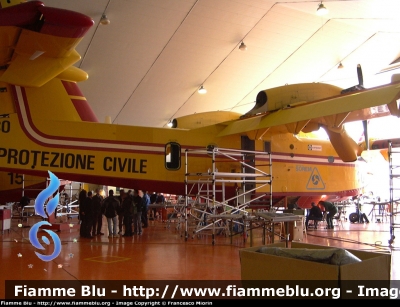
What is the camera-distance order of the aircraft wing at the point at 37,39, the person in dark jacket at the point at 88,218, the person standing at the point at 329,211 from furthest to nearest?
the person standing at the point at 329,211 < the person in dark jacket at the point at 88,218 < the aircraft wing at the point at 37,39

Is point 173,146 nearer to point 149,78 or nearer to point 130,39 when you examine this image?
point 130,39

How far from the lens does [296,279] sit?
322 centimetres

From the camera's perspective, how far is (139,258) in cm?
790

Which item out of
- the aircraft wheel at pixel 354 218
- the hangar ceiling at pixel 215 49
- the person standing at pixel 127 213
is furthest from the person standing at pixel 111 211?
the aircraft wheel at pixel 354 218

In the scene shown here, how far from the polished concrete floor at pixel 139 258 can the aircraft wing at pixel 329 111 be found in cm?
329

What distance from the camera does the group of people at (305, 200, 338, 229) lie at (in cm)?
1419

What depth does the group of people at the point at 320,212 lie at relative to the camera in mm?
14195

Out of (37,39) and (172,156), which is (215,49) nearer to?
(172,156)

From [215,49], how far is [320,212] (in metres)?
9.02

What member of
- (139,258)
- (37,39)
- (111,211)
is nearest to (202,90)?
(111,211)

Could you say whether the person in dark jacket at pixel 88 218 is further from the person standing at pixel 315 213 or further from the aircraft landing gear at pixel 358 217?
the aircraft landing gear at pixel 358 217

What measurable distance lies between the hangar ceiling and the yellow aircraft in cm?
588

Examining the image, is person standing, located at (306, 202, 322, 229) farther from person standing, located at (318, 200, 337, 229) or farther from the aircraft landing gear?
the aircraft landing gear

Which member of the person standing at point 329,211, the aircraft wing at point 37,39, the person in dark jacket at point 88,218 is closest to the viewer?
the aircraft wing at point 37,39
